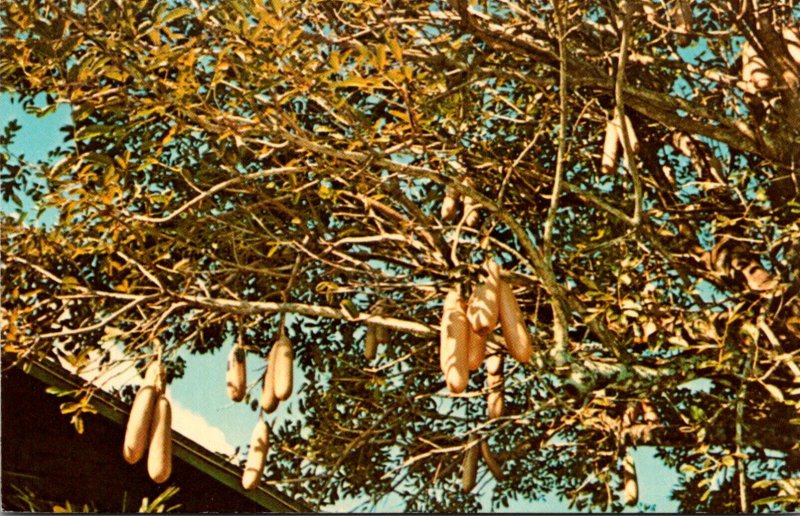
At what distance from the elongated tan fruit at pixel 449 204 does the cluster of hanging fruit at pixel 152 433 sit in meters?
0.93

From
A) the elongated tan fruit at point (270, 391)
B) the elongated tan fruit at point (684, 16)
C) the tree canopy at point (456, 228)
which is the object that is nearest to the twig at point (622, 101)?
the tree canopy at point (456, 228)

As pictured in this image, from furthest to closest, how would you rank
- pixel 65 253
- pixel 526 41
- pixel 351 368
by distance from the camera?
pixel 351 368, pixel 526 41, pixel 65 253

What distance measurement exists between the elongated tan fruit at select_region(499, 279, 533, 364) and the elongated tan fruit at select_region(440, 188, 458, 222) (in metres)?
0.65

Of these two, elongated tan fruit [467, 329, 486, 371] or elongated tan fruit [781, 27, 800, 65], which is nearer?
elongated tan fruit [467, 329, 486, 371]

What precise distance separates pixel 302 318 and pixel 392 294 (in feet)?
0.98

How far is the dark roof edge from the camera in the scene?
6.97 ft

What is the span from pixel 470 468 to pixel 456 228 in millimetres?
794

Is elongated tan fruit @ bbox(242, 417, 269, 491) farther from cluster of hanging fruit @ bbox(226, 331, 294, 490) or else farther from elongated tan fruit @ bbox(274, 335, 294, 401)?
elongated tan fruit @ bbox(274, 335, 294, 401)

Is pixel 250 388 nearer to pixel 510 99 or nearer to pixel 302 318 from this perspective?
pixel 302 318

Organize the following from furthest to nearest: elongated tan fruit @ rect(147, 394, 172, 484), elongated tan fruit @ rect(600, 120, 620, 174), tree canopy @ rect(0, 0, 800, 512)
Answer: elongated tan fruit @ rect(600, 120, 620, 174), tree canopy @ rect(0, 0, 800, 512), elongated tan fruit @ rect(147, 394, 172, 484)

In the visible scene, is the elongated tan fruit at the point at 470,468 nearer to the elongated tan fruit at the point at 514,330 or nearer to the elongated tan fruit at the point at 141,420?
the elongated tan fruit at the point at 514,330

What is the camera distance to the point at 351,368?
2615 millimetres

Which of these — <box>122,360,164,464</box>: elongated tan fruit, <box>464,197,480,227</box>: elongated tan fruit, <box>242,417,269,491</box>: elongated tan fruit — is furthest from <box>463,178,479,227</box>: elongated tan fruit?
<box>122,360,164,464</box>: elongated tan fruit

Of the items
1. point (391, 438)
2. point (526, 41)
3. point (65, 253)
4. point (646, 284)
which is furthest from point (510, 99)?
point (65, 253)
